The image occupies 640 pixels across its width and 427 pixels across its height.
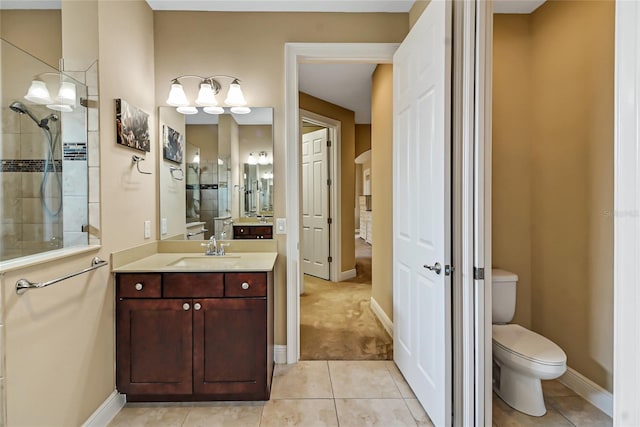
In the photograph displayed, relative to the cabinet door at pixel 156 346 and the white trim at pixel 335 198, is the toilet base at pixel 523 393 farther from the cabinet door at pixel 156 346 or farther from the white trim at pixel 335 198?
the white trim at pixel 335 198

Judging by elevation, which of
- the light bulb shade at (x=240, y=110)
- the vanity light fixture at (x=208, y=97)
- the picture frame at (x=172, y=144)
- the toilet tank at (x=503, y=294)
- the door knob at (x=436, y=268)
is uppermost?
the vanity light fixture at (x=208, y=97)

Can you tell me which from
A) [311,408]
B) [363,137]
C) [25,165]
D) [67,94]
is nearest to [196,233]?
Answer: [25,165]

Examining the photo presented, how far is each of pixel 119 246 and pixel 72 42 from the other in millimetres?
1177

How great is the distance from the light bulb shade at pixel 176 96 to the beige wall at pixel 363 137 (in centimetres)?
486

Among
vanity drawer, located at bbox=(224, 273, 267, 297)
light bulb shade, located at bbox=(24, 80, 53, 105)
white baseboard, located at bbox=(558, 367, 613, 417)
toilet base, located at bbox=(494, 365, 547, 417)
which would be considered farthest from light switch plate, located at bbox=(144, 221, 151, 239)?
white baseboard, located at bbox=(558, 367, 613, 417)

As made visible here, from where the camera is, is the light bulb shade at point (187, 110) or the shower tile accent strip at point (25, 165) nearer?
the shower tile accent strip at point (25, 165)

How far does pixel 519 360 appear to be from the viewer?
5.67 ft

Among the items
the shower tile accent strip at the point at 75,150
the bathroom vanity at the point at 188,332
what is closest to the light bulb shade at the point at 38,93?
the shower tile accent strip at the point at 75,150

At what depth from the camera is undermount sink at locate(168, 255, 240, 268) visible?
1990mm

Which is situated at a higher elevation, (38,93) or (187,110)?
(187,110)

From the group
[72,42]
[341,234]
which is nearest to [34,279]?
[72,42]

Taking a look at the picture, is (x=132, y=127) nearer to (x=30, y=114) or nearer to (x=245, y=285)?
(x=30, y=114)

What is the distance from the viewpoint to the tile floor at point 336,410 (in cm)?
176
